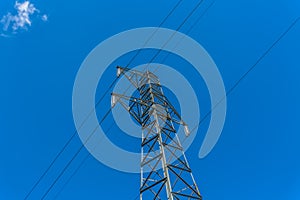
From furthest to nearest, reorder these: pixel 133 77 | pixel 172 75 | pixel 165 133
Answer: pixel 172 75 → pixel 133 77 → pixel 165 133

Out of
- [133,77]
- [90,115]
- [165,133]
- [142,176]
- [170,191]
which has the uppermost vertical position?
[133,77]

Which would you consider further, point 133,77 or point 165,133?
point 133,77

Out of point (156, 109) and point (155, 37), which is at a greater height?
point (155, 37)

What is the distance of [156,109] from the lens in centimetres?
907

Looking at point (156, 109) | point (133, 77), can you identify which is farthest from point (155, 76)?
point (156, 109)

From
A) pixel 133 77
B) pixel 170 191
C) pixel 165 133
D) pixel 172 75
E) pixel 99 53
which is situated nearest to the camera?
pixel 170 191

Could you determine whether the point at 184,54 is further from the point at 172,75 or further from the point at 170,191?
the point at 170,191

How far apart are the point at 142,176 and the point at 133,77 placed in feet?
15.9

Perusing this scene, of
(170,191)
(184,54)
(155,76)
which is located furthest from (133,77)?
(170,191)

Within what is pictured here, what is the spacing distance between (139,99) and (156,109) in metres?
0.93

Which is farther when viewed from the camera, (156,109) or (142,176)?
(156,109)

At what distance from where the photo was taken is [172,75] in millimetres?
12836

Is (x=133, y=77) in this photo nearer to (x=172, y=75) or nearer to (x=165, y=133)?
(x=172, y=75)

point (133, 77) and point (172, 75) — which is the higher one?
point (172, 75)
